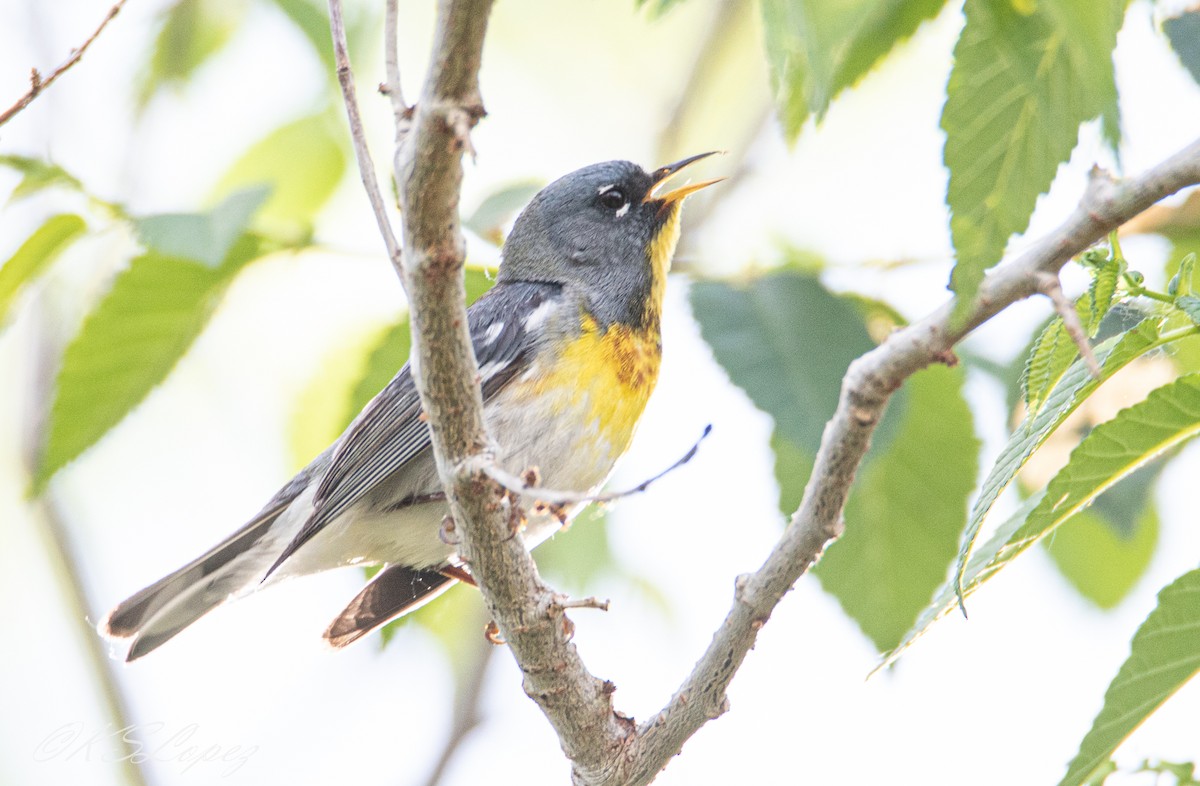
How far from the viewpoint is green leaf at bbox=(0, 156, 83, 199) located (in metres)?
3.26

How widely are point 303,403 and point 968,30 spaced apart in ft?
9.06

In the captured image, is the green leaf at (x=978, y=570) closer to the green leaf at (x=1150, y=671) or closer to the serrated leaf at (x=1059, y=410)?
the serrated leaf at (x=1059, y=410)

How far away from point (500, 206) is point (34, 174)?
4.35 ft

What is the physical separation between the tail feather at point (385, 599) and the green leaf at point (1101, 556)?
6.99 feet

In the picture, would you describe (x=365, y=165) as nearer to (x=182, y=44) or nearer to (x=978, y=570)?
(x=978, y=570)

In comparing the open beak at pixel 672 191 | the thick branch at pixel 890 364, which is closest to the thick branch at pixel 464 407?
the thick branch at pixel 890 364

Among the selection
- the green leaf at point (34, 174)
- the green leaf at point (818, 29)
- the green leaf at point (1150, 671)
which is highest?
the green leaf at point (34, 174)

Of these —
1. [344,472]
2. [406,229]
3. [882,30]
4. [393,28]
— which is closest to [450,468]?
[406,229]

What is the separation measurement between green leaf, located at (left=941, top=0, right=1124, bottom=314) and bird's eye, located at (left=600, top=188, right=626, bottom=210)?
10.2 feet

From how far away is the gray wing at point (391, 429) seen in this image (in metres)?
3.68

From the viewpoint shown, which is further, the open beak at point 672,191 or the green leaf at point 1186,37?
the open beak at point 672,191

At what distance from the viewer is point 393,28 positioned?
6.40ft

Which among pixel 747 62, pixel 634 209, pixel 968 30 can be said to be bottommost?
pixel 968 30

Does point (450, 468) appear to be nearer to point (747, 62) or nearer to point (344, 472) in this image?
point (344, 472)
